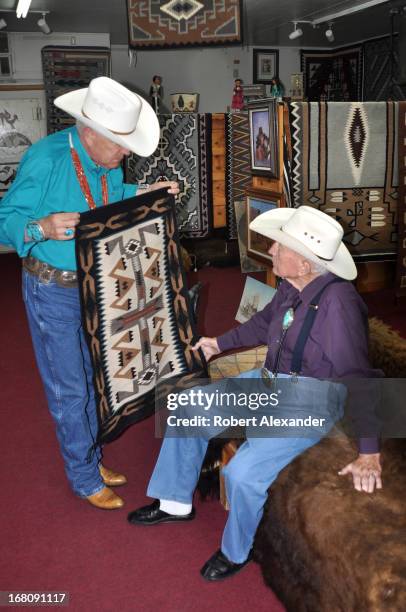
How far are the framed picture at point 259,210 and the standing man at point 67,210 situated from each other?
223 centimetres

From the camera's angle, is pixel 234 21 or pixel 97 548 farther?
pixel 234 21

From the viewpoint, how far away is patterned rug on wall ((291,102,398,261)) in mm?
4418

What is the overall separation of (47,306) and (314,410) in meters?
1.03

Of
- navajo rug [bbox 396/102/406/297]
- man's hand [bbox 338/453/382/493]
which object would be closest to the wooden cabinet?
navajo rug [bbox 396/102/406/297]

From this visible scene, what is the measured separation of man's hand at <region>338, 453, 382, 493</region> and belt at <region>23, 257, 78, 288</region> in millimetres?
1157

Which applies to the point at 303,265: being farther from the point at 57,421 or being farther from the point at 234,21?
the point at 234,21

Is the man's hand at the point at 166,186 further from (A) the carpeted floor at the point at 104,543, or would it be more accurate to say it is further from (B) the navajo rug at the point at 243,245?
(B) the navajo rug at the point at 243,245

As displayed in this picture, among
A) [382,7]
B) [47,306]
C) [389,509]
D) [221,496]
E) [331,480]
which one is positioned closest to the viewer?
[389,509]

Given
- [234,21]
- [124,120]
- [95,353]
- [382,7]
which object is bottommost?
[95,353]

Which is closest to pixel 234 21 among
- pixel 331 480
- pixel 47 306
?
pixel 47 306

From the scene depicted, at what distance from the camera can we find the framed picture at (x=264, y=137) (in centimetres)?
421

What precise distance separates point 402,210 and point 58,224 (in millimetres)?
3683

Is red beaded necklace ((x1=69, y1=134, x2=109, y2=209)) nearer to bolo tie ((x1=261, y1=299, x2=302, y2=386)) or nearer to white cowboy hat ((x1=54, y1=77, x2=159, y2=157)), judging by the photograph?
white cowboy hat ((x1=54, y1=77, x2=159, y2=157))

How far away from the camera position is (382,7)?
28.0 ft
